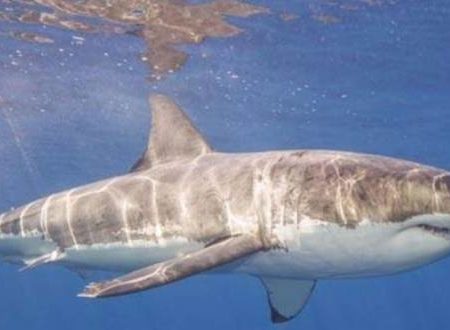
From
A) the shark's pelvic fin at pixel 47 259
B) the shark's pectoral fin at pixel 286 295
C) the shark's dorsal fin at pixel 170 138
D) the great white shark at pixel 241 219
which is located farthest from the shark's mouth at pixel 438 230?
the shark's pelvic fin at pixel 47 259

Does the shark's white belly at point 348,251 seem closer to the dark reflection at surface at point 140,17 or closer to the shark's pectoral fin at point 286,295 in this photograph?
the shark's pectoral fin at point 286,295

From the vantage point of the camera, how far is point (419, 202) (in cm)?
449

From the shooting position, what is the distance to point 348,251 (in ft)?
16.3

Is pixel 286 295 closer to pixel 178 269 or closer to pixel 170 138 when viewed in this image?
pixel 170 138

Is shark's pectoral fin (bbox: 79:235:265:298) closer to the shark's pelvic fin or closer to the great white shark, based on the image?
the great white shark

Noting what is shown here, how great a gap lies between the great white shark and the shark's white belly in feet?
0.03

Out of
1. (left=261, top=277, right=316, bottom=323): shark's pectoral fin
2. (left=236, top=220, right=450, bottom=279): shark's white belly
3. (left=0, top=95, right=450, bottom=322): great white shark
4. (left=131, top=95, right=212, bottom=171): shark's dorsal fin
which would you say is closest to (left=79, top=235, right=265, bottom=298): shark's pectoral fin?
(left=0, top=95, right=450, bottom=322): great white shark

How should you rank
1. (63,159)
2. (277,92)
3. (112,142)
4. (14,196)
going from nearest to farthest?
(277,92), (112,142), (63,159), (14,196)

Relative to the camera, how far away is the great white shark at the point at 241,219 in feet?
15.5

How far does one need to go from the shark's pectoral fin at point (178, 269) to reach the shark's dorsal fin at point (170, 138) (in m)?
2.04

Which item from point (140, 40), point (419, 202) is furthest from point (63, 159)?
point (419, 202)

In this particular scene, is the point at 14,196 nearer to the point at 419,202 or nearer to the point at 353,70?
the point at 353,70

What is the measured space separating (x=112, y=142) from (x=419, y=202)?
20332 millimetres

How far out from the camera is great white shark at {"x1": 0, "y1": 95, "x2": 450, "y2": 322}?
471 cm
